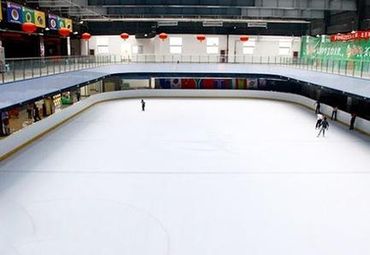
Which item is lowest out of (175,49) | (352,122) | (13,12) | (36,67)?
(352,122)

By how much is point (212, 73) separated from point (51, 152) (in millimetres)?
17821

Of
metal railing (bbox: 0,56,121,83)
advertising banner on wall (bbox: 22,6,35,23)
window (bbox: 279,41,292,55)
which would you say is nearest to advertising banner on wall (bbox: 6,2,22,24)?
advertising banner on wall (bbox: 22,6,35,23)

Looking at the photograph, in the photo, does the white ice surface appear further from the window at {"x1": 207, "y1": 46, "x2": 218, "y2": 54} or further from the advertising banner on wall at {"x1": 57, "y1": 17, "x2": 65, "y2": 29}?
the window at {"x1": 207, "y1": 46, "x2": 218, "y2": 54}

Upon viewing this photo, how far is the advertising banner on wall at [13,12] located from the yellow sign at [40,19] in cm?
231

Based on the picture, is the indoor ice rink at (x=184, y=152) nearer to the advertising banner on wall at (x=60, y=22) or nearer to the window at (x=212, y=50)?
the advertising banner on wall at (x=60, y=22)

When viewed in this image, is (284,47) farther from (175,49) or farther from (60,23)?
(60,23)

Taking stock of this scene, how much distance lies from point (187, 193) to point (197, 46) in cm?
3267

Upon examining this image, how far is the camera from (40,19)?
78.3 ft

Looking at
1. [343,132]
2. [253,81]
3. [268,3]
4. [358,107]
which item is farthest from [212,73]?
[343,132]

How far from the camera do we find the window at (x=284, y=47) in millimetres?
42875

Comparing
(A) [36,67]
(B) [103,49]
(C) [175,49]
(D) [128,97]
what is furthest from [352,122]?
(B) [103,49]

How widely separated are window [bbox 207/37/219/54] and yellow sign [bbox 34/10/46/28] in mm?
21010

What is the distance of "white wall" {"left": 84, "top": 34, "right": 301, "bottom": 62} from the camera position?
41.6 metres

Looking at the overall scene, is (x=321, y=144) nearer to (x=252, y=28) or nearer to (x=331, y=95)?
(x=331, y=95)
